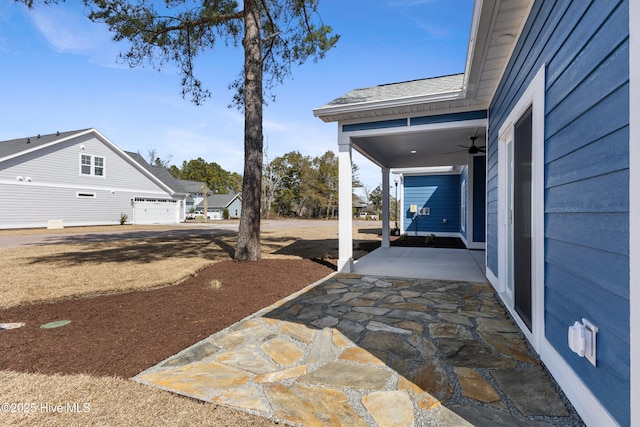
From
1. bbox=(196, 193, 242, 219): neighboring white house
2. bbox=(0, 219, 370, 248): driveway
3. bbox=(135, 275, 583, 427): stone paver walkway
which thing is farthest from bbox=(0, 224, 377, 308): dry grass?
bbox=(196, 193, 242, 219): neighboring white house

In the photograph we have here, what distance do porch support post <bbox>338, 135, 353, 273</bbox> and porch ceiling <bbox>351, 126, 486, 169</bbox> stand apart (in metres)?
0.40

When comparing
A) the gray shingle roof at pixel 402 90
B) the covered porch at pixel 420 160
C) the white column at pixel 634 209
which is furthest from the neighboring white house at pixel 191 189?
the white column at pixel 634 209

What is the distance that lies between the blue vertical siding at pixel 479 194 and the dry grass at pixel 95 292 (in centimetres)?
352

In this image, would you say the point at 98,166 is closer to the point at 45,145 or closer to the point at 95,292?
the point at 45,145

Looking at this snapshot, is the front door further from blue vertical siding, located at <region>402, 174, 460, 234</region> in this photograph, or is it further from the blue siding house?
blue vertical siding, located at <region>402, 174, 460, 234</region>

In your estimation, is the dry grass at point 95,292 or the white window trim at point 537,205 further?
the white window trim at point 537,205

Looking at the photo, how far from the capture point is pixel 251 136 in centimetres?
648

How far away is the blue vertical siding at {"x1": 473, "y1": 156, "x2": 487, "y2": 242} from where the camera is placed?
8992 mm

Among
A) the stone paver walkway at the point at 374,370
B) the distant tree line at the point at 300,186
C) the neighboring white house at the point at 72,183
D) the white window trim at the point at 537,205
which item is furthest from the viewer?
the distant tree line at the point at 300,186

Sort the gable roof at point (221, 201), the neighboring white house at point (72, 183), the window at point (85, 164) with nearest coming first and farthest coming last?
the neighboring white house at point (72, 183) → the window at point (85, 164) → the gable roof at point (221, 201)

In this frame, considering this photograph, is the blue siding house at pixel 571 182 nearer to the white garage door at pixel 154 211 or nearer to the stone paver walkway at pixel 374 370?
the stone paver walkway at pixel 374 370

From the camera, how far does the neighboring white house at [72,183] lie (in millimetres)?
16156

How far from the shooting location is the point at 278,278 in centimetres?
524

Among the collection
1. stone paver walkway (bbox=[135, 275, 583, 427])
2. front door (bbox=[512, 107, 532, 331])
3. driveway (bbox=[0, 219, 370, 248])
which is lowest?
stone paver walkway (bbox=[135, 275, 583, 427])
